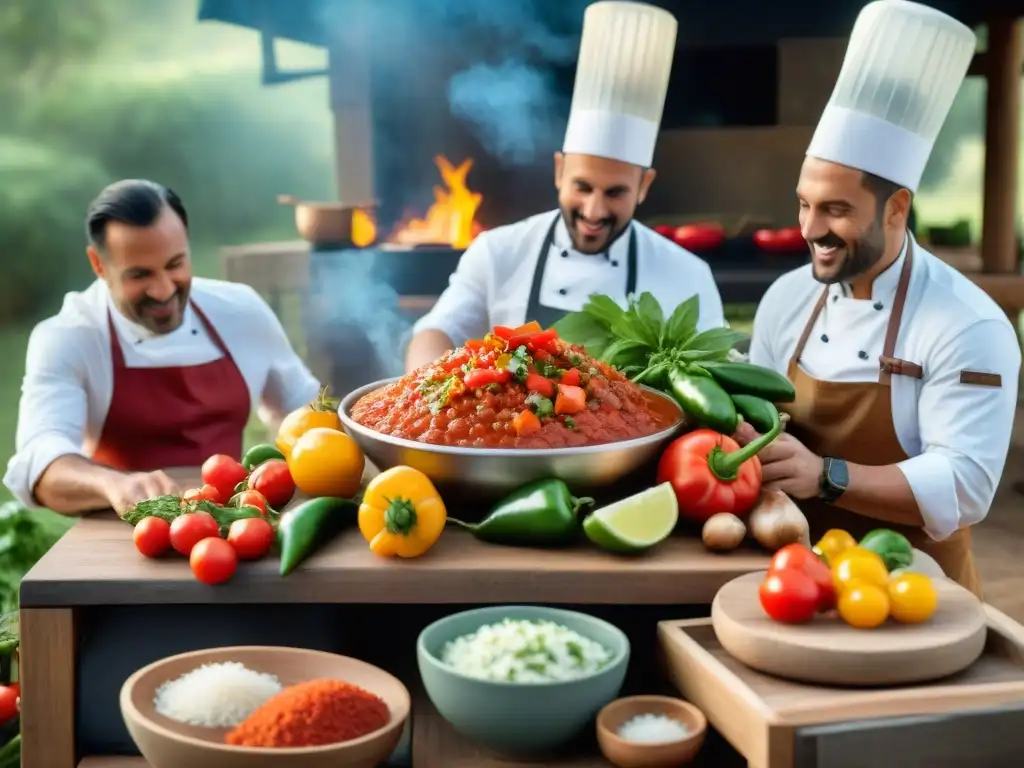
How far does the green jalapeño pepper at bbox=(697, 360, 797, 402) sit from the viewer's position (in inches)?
80.8

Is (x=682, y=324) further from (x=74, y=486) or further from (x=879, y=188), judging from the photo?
(x=74, y=486)

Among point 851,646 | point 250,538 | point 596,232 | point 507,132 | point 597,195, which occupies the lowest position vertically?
point 851,646

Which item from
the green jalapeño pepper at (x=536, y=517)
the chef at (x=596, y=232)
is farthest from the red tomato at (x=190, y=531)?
the chef at (x=596, y=232)

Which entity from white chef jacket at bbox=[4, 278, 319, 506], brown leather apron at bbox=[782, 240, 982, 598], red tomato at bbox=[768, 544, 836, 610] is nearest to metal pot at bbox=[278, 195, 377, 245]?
white chef jacket at bbox=[4, 278, 319, 506]

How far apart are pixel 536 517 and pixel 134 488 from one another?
0.75 metres

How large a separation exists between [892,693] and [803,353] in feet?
4.49

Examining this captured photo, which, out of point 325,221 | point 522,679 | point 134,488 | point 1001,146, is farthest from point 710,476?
point 1001,146

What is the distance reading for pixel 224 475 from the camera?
1959mm

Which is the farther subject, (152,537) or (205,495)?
(205,495)

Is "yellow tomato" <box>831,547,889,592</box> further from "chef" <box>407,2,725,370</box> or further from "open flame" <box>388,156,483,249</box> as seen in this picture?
"open flame" <box>388,156,483,249</box>

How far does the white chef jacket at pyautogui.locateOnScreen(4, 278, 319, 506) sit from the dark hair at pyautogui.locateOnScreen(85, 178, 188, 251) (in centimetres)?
18

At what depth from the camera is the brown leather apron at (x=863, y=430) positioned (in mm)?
2418

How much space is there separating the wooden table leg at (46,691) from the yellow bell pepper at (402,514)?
1.42ft

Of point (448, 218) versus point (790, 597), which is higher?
point (448, 218)
